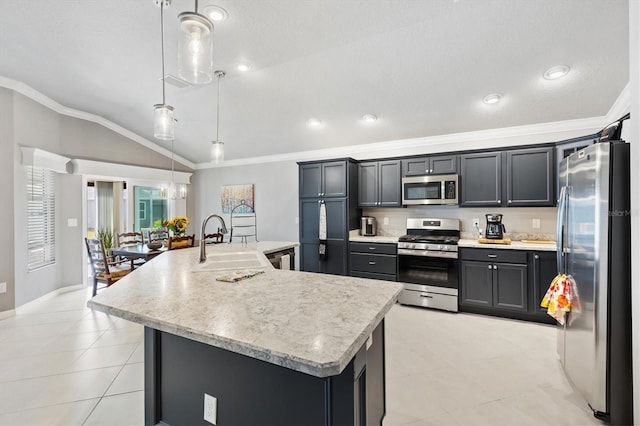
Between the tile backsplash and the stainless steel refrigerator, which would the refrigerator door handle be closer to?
the stainless steel refrigerator

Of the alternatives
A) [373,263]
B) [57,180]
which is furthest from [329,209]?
[57,180]

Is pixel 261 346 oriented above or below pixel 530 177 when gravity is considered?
below

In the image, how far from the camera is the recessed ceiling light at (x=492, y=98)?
3.23m

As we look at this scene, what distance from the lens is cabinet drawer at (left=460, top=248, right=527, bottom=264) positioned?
10.9 ft

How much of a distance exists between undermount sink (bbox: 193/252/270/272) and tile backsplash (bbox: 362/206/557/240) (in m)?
2.61

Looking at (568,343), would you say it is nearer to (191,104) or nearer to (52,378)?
(52,378)

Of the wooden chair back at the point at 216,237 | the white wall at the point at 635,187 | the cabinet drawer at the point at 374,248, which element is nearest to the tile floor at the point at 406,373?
the white wall at the point at 635,187

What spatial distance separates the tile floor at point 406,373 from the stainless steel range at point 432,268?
31 centimetres

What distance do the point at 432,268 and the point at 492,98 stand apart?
7.17ft

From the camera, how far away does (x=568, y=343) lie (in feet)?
7.26

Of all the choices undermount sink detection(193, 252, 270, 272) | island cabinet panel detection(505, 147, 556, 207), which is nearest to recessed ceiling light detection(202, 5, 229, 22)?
Result: undermount sink detection(193, 252, 270, 272)

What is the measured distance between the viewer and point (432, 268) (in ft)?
12.5

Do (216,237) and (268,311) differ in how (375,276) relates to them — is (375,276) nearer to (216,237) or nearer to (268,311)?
(216,237)

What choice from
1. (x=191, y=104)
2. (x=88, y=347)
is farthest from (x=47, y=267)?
(x=191, y=104)
